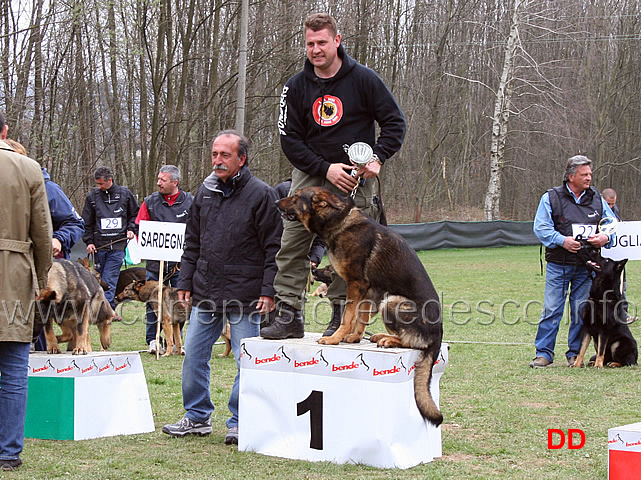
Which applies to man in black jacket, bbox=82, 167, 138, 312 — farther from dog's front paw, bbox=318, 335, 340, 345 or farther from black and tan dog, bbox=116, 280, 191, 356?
dog's front paw, bbox=318, 335, 340, 345

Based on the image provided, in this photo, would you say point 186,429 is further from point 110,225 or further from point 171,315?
point 110,225

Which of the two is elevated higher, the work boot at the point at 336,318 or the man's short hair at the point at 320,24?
the man's short hair at the point at 320,24

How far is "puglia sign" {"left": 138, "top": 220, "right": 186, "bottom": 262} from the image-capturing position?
8742 mm

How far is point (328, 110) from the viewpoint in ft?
15.6

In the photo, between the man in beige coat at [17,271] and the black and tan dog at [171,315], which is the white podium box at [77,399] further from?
the black and tan dog at [171,315]

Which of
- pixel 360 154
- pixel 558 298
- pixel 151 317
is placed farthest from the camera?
pixel 151 317

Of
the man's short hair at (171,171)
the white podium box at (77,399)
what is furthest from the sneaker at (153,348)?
the white podium box at (77,399)

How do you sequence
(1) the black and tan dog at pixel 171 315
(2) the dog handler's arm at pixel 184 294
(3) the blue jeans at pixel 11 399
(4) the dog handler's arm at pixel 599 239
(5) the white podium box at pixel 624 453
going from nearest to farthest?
(5) the white podium box at pixel 624 453 → (3) the blue jeans at pixel 11 399 → (2) the dog handler's arm at pixel 184 294 → (4) the dog handler's arm at pixel 599 239 → (1) the black and tan dog at pixel 171 315

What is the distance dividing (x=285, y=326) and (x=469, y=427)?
1.69 meters

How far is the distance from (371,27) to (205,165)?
352 inches

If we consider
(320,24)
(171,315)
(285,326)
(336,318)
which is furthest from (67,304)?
(171,315)

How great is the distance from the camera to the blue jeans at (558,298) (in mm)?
8133

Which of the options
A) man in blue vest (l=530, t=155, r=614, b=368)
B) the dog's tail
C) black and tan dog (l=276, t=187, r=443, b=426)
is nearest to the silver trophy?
black and tan dog (l=276, t=187, r=443, b=426)

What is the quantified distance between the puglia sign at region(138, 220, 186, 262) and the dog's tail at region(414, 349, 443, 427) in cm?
485
